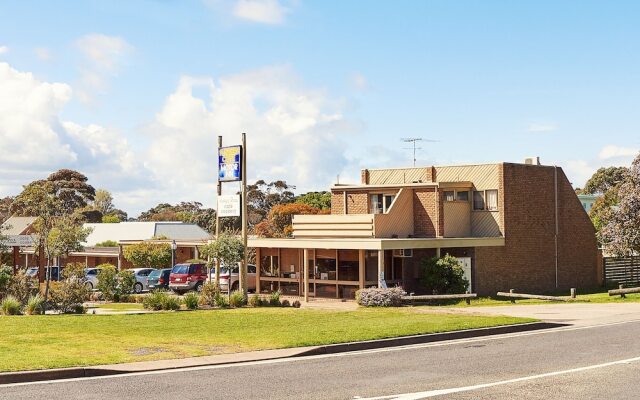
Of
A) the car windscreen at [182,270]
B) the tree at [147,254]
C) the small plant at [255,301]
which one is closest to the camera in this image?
the small plant at [255,301]

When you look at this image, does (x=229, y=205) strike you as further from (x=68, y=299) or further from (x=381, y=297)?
(x=68, y=299)

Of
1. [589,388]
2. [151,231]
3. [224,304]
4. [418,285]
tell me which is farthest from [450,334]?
[151,231]

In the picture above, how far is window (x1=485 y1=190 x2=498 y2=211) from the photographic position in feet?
137

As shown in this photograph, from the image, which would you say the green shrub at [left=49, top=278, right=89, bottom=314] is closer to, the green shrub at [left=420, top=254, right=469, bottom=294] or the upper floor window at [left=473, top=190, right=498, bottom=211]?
the green shrub at [left=420, top=254, right=469, bottom=294]

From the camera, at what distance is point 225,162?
37500 millimetres

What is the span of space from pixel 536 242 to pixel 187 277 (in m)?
19.1

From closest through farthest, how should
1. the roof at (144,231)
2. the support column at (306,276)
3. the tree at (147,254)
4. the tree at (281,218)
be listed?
the support column at (306,276) → the tree at (147,254) → the roof at (144,231) → the tree at (281,218)

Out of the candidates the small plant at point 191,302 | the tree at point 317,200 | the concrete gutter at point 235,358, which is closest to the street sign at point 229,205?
the small plant at point 191,302

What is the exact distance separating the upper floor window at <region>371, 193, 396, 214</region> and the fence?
608 inches

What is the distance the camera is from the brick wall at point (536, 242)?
4094 centimetres

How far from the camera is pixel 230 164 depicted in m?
37.2

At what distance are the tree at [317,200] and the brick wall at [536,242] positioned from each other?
47356 mm

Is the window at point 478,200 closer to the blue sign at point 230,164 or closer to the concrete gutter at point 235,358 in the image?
the blue sign at point 230,164

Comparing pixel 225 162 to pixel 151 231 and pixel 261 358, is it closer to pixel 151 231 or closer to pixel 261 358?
pixel 261 358
